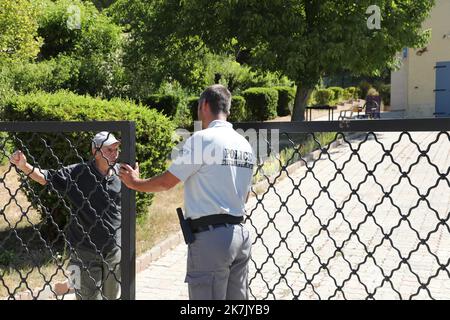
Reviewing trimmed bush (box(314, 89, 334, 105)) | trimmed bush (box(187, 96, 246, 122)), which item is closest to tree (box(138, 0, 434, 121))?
trimmed bush (box(187, 96, 246, 122))

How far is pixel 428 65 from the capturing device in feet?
71.4

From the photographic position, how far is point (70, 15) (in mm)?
17625

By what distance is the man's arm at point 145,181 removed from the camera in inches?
94.3

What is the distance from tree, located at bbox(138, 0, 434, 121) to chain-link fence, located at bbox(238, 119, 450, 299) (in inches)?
134

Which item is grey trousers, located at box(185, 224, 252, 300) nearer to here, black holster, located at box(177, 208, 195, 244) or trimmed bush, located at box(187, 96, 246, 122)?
black holster, located at box(177, 208, 195, 244)

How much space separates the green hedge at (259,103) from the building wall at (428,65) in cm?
634

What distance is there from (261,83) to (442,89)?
808 cm

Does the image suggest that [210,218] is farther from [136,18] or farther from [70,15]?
[70,15]

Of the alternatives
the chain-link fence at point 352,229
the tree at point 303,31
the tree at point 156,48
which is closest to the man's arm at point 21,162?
the chain-link fence at point 352,229

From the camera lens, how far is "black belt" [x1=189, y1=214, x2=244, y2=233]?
97.0 inches

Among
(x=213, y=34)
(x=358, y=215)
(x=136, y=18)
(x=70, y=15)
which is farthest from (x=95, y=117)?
(x=70, y=15)

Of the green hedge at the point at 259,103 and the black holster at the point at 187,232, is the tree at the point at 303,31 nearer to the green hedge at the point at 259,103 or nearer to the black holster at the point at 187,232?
the green hedge at the point at 259,103

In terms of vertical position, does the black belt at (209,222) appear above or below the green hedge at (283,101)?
below
